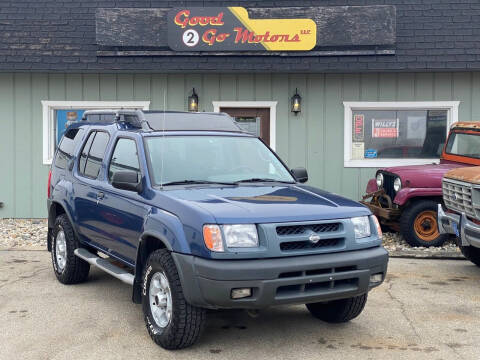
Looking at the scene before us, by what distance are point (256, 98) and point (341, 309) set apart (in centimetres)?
744

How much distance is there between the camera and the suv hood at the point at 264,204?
4.43 meters

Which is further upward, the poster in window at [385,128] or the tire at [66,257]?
the poster in window at [385,128]

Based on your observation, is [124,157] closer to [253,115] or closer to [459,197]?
[459,197]

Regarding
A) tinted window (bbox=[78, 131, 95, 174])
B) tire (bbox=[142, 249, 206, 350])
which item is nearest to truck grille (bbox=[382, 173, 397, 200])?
tinted window (bbox=[78, 131, 95, 174])

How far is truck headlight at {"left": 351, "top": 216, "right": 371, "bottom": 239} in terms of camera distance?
189 inches

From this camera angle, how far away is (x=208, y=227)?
434 centimetres

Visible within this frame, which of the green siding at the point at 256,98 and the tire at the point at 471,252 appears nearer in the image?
the tire at the point at 471,252

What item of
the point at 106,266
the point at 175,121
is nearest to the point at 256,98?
the point at 175,121

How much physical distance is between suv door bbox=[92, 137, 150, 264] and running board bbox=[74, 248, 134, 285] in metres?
0.15

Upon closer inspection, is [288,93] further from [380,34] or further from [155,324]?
[155,324]

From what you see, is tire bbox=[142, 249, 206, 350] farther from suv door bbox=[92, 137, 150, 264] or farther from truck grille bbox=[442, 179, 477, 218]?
truck grille bbox=[442, 179, 477, 218]

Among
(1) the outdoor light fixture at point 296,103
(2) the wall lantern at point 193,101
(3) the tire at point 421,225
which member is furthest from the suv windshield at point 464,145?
(2) the wall lantern at point 193,101

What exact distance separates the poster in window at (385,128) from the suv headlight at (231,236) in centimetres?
832

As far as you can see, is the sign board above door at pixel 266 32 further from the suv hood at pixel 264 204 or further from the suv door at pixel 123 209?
the suv hood at pixel 264 204
